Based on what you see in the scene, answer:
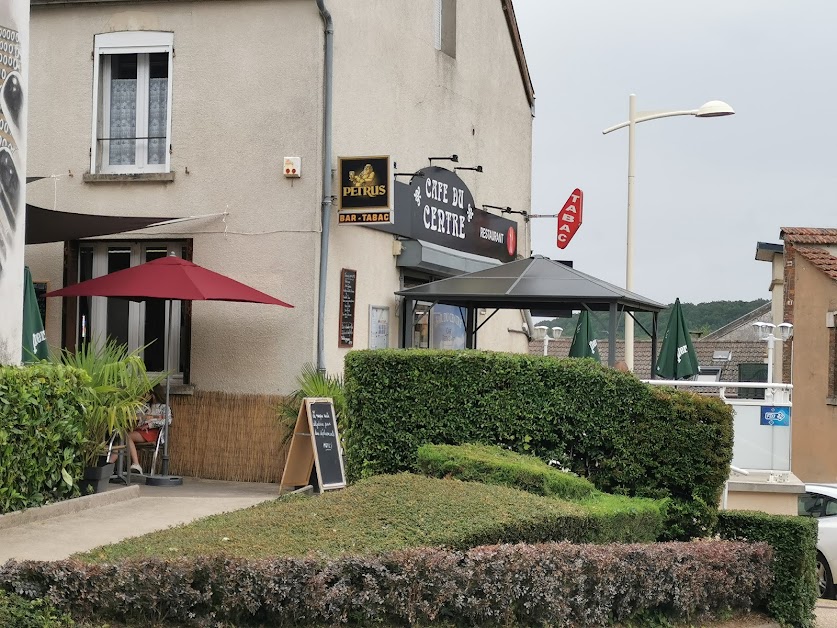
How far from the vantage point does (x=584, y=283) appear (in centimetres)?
1572

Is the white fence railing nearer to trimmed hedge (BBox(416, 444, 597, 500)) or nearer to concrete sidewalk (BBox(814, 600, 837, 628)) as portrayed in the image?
concrete sidewalk (BBox(814, 600, 837, 628))

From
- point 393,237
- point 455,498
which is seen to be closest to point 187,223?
point 393,237

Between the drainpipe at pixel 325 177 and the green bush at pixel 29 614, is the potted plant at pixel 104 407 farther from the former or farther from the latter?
the green bush at pixel 29 614

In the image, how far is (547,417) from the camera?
11.4 meters

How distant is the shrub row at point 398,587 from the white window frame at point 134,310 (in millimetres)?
7900

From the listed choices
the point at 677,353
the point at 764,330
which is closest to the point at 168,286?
the point at 677,353

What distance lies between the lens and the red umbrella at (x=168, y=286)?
43.0ft

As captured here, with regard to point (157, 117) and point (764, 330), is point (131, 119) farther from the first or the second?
point (764, 330)

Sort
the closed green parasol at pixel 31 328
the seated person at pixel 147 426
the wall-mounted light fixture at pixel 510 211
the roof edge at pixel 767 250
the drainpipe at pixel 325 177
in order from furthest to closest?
A: 1. the roof edge at pixel 767 250
2. the wall-mounted light fixture at pixel 510 211
3. the drainpipe at pixel 325 177
4. the seated person at pixel 147 426
5. the closed green parasol at pixel 31 328

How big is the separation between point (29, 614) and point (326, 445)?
7.09 metres

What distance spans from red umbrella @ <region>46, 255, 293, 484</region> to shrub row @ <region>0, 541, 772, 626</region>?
615 cm

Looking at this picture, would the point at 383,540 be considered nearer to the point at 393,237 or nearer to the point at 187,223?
the point at 187,223

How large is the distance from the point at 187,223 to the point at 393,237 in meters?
3.38

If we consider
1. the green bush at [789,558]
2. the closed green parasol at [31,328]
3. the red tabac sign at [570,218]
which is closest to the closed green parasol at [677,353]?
the red tabac sign at [570,218]
